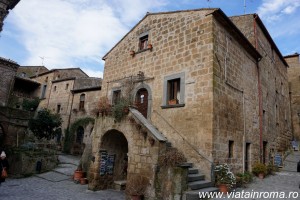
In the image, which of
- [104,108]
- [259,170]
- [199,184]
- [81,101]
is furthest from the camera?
[81,101]

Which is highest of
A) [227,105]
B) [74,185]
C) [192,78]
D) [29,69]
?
[29,69]

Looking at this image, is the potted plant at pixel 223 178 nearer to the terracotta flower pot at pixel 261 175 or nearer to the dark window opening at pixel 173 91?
the dark window opening at pixel 173 91

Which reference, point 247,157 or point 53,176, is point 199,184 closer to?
point 247,157

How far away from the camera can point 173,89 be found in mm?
10273

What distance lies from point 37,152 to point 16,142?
4529 mm

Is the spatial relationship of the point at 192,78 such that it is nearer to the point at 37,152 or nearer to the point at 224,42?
the point at 224,42

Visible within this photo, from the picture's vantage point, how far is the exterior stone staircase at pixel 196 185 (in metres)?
6.44

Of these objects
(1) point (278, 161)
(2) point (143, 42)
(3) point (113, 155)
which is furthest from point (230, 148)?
(2) point (143, 42)

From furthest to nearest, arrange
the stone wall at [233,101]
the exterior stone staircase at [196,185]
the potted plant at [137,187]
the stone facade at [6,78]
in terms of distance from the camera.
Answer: the stone facade at [6,78] → the stone wall at [233,101] → the potted plant at [137,187] → the exterior stone staircase at [196,185]

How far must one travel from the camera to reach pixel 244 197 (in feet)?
23.5

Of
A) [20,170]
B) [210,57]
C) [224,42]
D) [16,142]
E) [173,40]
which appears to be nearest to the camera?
[210,57]

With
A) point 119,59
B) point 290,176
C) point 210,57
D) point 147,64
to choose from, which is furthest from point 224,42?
point 290,176

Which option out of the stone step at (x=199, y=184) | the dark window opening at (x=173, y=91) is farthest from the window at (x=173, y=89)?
the stone step at (x=199, y=184)

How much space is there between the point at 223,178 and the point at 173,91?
4252 millimetres
